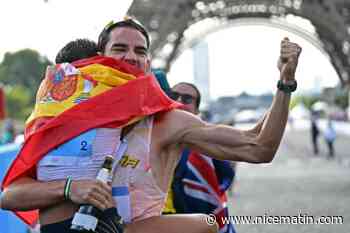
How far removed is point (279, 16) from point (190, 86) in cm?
4039

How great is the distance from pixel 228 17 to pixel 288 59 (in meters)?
42.3

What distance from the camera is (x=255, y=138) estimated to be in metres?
2.57

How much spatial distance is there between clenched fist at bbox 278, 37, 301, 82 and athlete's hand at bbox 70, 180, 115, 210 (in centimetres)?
61

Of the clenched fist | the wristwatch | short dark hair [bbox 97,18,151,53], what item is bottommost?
the wristwatch

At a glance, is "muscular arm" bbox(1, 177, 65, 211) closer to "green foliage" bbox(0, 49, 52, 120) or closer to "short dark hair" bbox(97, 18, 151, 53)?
"short dark hair" bbox(97, 18, 151, 53)

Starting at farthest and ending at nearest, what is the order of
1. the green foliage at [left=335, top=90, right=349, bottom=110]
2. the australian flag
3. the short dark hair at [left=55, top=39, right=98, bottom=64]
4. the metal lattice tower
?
the green foliage at [left=335, top=90, right=349, bottom=110] < the metal lattice tower < the australian flag < the short dark hair at [left=55, top=39, right=98, bottom=64]

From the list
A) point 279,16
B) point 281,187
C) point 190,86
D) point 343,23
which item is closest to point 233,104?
point 279,16

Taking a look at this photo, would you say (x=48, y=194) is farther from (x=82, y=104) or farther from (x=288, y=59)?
(x=288, y=59)

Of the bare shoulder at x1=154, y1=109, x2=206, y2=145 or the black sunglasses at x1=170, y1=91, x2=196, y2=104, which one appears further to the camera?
the black sunglasses at x1=170, y1=91, x2=196, y2=104

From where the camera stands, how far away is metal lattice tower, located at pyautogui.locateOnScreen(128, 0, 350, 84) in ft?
113

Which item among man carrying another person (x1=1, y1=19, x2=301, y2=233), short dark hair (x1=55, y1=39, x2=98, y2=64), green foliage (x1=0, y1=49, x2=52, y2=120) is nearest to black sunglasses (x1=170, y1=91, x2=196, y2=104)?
short dark hair (x1=55, y1=39, x2=98, y2=64)

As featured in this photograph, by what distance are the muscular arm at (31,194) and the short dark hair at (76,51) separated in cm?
52

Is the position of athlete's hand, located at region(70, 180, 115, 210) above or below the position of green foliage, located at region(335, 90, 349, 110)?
above

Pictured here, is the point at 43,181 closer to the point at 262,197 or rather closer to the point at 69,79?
the point at 69,79
